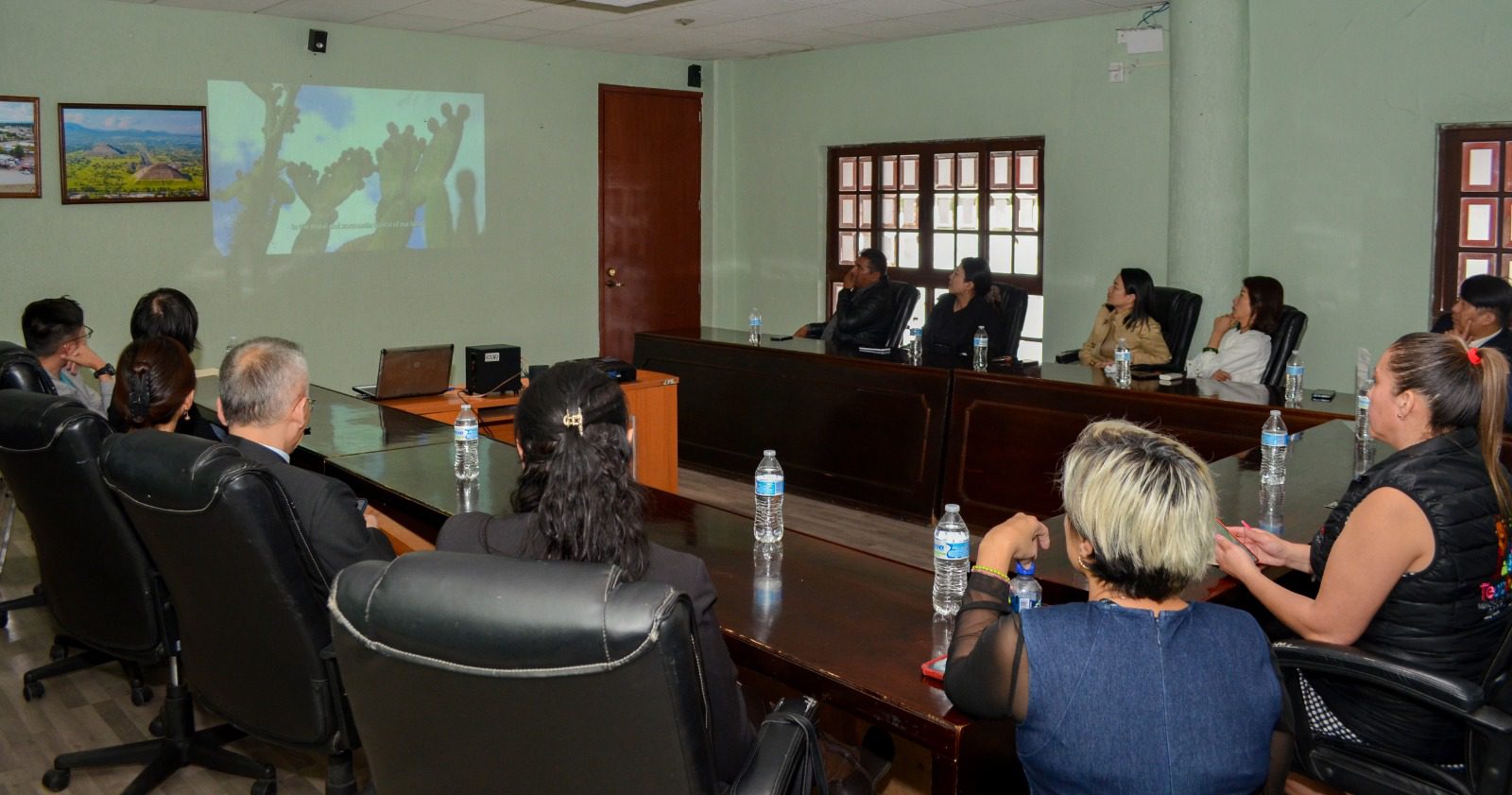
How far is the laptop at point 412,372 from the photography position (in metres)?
4.56

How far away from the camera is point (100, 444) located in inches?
102

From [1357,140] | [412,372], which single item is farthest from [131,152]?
[1357,140]

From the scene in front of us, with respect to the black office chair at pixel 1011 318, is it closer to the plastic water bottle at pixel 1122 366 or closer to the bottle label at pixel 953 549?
the plastic water bottle at pixel 1122 366

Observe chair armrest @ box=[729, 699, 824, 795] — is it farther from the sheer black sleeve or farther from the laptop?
the laptop

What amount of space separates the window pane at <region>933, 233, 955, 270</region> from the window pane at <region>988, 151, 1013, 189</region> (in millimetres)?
453

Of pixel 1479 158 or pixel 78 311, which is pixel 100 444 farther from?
pixel 1479 158

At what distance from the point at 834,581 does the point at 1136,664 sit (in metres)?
0.90

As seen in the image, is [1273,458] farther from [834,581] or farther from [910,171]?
[910,171]

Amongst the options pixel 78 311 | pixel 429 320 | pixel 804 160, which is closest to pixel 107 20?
pixel 429 320

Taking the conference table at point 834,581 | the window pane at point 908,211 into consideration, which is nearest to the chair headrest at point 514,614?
the conference table at point 834,581

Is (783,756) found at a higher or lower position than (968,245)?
lower

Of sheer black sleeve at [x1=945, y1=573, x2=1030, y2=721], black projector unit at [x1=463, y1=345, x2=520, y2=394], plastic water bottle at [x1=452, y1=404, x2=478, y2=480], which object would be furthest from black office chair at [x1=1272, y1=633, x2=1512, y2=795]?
black projector unit at [x1=463, y1=345, x2=520, y2=394]

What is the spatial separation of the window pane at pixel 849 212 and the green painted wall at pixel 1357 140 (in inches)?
107

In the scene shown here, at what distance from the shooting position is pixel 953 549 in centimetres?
216
